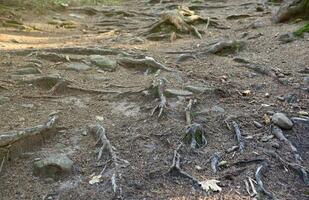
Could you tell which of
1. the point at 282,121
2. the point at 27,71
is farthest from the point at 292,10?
the point at 27,71

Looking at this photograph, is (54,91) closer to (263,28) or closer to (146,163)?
(146,163)

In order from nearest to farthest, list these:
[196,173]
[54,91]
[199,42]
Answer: [196,173] < [54,91] < [199,42]

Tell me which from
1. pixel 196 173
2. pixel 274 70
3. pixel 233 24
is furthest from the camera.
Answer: pixel 233 24

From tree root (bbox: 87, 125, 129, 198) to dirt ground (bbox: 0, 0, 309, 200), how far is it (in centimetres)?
4

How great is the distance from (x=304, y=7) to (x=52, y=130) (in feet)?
23.6

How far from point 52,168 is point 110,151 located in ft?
2.16

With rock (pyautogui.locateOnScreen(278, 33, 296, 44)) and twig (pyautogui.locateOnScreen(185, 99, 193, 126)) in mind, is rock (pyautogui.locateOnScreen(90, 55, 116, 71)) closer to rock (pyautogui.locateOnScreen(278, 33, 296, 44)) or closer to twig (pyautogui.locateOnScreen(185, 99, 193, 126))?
twig (pyautogui.locateOnScreen(185, 99, 193, 126))

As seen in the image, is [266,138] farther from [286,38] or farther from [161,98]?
[286,38]

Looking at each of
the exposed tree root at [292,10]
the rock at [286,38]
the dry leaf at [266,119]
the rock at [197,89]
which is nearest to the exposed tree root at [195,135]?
the dry leaf at [266,119]

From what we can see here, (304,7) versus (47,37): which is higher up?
(304,7)

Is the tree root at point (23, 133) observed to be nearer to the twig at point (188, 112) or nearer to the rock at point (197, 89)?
the twig at point (188, 112)

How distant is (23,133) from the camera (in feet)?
14.8

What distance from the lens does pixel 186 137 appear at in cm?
474

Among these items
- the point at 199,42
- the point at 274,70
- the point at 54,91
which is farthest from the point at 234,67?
the point at 54,91
